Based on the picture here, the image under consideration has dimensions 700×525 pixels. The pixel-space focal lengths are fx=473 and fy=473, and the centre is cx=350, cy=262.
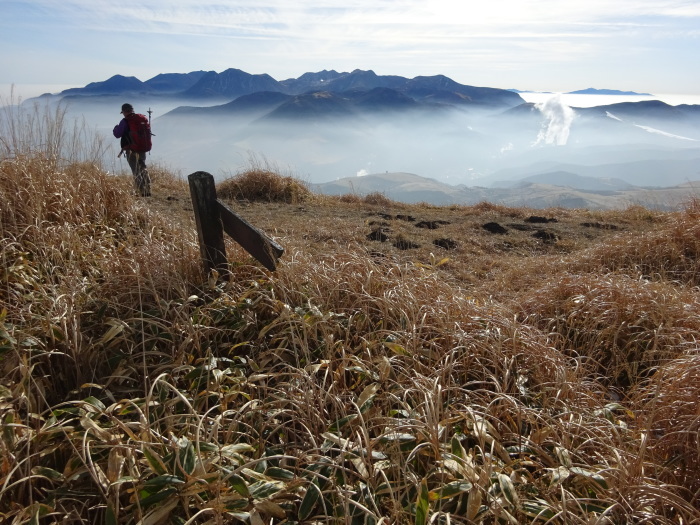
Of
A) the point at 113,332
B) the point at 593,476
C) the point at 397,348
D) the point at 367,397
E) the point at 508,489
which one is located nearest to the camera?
the point at 508,489

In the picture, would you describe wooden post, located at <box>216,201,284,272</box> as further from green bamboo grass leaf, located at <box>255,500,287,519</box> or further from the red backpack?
the red backpack

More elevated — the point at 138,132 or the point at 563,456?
the point at 138,132

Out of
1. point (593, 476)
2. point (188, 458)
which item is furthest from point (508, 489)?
point (188, 458)

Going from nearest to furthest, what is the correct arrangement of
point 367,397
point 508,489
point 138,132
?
point 508,489 → point 367,397 → point 138,132

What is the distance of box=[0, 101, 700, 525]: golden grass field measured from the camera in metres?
1.86

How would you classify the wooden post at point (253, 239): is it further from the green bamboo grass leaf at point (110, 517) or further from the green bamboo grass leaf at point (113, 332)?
the green bamboo grass leaf at point (110, 517)

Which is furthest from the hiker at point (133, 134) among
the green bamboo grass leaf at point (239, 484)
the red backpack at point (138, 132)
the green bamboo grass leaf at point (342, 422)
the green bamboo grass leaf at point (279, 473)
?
the green bamboo grass leaf at point (239, 484)

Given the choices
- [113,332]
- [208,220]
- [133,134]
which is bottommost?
[113,332]

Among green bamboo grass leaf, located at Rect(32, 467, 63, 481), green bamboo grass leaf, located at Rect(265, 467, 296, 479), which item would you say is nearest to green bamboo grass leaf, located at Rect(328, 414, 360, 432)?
green bamboo grass leaf, located at Rect(265, 467, 296, 479)

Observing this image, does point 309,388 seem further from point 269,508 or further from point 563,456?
point 563,456

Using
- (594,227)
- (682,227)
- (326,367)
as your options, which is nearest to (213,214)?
(326,367)

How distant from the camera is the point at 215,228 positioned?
376cm

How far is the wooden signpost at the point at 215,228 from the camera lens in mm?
3562

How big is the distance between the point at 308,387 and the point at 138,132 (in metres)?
8.62
